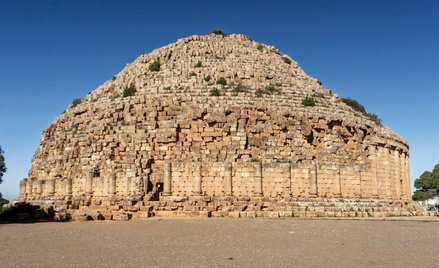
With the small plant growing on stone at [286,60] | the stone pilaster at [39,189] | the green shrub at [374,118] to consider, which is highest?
the small plant growing on stone at [286,60]

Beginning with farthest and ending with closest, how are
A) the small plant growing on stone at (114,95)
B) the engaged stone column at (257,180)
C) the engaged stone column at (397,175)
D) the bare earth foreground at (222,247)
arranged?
the small plant growing on stone at (114,95) → the engaged stone column at (397,175) → the engaged stone column at (257,180) → the bare earth foreground at (222,247)

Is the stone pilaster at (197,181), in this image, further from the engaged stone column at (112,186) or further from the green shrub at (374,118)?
the green shrub at (374,118)

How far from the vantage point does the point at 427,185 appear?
A: 61.4 meters

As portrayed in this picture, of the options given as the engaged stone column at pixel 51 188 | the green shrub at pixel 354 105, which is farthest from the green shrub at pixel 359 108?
the engaged stone column at pixel 51 188

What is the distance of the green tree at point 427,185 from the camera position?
60.8 metres

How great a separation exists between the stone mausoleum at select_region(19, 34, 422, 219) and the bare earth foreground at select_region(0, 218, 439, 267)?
743 cm

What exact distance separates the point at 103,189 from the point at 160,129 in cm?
454

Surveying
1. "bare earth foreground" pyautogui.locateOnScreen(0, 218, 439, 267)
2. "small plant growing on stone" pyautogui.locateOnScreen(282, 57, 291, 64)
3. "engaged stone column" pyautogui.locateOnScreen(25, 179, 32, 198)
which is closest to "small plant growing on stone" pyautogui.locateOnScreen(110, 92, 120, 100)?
"engaged stone column" pyautogui.locateOnScreen(25, 179, 32, 198)

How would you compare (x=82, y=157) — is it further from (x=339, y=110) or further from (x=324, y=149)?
(x=339, y=110)

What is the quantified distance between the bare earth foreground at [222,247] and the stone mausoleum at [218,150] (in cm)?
743

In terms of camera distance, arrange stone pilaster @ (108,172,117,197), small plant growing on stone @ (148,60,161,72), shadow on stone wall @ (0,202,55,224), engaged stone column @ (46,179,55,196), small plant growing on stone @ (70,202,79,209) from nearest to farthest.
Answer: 1. shadow on stone wall @ (0,202,55,224)
2. stone pilaster @ (108,172,117,197)
3. small plant growing on stone @ (70,202,79,209)
4. engaged stone column @ (46,179,55,196)
5. small plant growing on stone @ (148,60,161,72)

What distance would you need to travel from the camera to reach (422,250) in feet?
35.4

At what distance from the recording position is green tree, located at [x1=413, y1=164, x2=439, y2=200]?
6075 centimetres

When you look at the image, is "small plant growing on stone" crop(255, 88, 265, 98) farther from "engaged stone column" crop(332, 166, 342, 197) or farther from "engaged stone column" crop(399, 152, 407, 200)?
"engaged stone column" crop(399, 152, 407, 200)
